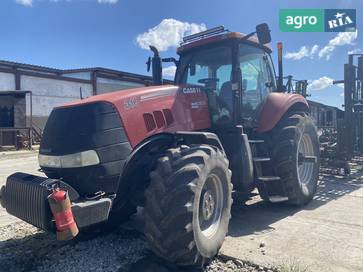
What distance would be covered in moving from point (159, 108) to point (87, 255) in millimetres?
1852

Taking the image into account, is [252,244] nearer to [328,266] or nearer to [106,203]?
[328,266]

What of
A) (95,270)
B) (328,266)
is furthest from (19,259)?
(328,266)

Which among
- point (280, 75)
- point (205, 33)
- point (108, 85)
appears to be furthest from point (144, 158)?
point (108, 85)

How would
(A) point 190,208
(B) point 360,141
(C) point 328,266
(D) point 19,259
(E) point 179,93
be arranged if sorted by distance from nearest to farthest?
(A) point 190,208 → (C) point 328,266 → (D) point 19,259 → (E) point 179,93 → (B) point 360,141

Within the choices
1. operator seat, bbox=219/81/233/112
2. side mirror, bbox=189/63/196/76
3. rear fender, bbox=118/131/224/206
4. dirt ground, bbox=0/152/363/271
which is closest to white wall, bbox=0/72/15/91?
dirt ground, bbox=0/152/363/271

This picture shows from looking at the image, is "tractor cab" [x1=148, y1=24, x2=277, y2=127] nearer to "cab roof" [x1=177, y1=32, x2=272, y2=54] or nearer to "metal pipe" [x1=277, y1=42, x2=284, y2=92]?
"cab roof" [x1=177, y1=32, x2=272, y2=54]

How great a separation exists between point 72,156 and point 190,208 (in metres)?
1.25

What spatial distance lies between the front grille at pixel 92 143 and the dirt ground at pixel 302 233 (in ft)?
5.16

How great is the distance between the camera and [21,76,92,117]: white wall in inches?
949

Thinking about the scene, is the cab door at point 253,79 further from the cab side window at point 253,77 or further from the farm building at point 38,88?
the farm building at point 38,88

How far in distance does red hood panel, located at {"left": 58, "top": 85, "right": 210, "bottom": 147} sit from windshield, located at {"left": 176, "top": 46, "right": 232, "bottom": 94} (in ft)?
1.57

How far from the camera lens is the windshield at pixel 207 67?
18.4ft

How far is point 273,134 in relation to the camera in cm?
592

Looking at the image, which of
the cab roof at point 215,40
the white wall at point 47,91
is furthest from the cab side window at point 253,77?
the white wall at point 47,91
